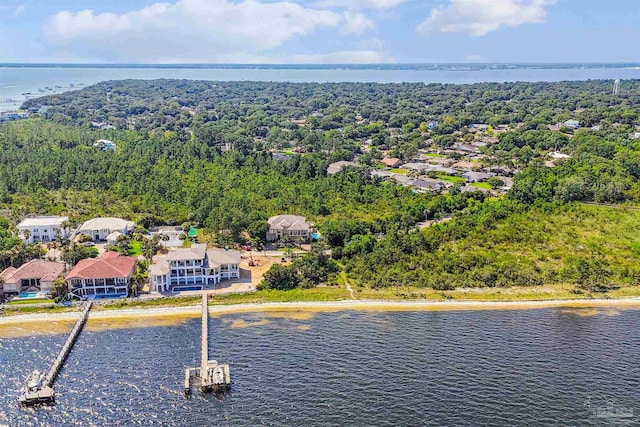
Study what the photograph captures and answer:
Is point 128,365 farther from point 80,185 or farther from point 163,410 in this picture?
point 80,185

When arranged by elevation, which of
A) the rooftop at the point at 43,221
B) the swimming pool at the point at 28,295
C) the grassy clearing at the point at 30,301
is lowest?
the grassy clearing at the point at 30,301

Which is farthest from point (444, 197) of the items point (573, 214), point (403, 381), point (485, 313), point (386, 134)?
point (386, 134)

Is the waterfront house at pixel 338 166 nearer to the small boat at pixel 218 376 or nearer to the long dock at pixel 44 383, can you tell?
the long dock at pixel 44 383

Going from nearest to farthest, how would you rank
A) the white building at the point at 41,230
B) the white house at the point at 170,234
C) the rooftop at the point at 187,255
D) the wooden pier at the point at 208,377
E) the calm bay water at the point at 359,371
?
the calm bay water at the point at 359,371
the wooden pier at the point at 208,377
the rooftop at the point at 187,255
the white house at the point at 170,234
the white building at the point at 41,230

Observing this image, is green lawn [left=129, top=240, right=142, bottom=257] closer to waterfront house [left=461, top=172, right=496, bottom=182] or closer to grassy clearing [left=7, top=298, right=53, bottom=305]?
grassy clearing [left=7, top=298, right=53, bottom=305]

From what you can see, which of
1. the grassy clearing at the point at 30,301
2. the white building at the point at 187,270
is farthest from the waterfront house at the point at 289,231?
the grassy clearing at the point at 30,301
